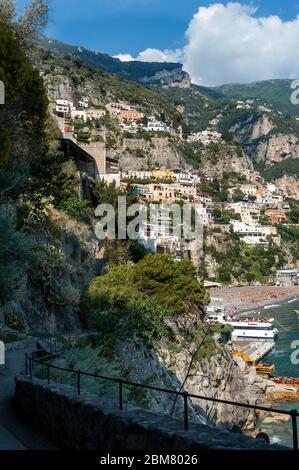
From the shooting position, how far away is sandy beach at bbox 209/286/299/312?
266ft

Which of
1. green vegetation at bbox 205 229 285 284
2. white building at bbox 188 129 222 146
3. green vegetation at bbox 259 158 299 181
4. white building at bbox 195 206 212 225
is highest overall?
white building at bbox 188 129 222 146

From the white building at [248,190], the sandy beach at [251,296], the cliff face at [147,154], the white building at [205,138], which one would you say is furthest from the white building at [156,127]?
the sandy beach at [251,296]

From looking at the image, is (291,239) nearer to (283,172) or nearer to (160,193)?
(160,193)

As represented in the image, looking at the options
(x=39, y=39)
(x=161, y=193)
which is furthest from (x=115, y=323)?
(x=161, y=193)

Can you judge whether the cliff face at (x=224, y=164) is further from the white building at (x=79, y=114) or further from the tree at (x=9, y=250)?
the tree at (x=9, y=250)

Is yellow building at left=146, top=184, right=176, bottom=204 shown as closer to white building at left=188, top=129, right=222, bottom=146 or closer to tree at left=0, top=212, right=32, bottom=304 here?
white building at left=188, top=129, right=222, bottom=146

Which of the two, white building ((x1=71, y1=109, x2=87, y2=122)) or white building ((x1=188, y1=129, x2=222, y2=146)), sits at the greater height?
white building ((x1=188, y1=129, x2=222, y2=146))

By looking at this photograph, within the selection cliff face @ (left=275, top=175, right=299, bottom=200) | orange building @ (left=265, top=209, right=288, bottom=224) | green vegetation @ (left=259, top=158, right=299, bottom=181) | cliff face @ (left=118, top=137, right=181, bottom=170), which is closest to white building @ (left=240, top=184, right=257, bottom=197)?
orange building @ (left=265, top=209, right=288, bottom=224)

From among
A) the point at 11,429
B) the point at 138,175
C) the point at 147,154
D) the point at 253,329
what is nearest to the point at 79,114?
the point at 147,154

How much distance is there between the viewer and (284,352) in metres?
50.6

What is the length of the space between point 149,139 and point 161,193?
2613 cm

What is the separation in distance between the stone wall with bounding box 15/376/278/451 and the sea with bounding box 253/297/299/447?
19.5m

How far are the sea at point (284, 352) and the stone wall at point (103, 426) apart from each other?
64.1 feet

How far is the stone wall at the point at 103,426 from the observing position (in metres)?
4.59
